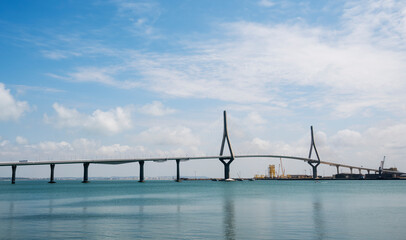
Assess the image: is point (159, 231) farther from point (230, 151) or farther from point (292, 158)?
point (292, 158)

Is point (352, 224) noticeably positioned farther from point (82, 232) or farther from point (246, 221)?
point (82, 232)

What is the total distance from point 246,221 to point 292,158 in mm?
171855

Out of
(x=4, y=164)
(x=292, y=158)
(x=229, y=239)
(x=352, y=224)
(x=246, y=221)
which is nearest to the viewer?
(x=229, y=239)

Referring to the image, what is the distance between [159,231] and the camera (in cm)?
2623

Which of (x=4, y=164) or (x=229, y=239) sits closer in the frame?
(x=229, y=239)

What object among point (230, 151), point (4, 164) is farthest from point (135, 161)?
point (4, 164)

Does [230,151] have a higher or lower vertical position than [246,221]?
higher

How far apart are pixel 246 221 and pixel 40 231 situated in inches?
617

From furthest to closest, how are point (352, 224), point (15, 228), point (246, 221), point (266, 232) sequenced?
point (246, 221), point (352, 224), point (15, 228), point (266, 232)

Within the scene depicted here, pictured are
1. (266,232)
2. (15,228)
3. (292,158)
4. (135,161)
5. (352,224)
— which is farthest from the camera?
(292,158)

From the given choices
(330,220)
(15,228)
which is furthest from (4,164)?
(330,220)

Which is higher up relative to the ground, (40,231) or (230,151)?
(230,151)

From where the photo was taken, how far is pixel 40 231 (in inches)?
1031

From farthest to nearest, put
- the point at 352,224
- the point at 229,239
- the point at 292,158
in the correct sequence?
the point at 292,158, the point at 352,224, the point at 229,239
